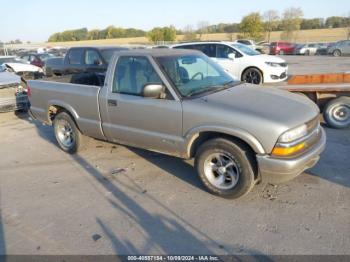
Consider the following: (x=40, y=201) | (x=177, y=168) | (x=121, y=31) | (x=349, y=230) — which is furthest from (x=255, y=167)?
(x=121, y=31)

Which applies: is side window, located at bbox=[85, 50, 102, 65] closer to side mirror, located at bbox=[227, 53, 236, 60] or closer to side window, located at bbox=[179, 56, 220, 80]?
side mirror, located at bbox=[227, 53, 236, 60]

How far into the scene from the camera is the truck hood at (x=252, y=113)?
11.6ft

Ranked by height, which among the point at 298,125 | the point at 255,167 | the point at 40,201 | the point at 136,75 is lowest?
the point at 40,201

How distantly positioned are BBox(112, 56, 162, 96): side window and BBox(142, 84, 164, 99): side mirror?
0.57 feet

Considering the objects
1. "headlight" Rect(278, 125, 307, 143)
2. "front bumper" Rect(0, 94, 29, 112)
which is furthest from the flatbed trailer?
"front bumper" Rect(0, 94, 29, 112)

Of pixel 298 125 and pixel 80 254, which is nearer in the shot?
pixel 80 254

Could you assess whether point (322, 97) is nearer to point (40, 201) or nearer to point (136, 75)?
point (136, 75)

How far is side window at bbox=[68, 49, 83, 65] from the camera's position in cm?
1119

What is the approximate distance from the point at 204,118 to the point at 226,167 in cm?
70

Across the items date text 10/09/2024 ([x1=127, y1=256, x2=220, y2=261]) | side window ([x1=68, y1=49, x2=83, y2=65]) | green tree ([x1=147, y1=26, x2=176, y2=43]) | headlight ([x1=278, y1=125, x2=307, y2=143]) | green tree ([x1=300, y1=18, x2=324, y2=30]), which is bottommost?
date text 10/09/2024 ([x1=127, y1=256, x2=220, y2=261])

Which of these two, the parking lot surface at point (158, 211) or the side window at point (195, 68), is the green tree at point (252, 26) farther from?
the side window at point (195, 68)

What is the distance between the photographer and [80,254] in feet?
10.4

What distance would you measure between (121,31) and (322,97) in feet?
340

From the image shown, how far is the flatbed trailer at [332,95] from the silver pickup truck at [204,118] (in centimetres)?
273
